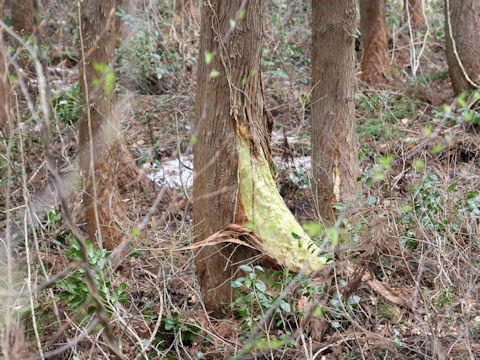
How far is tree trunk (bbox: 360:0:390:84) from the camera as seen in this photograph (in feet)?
31.2

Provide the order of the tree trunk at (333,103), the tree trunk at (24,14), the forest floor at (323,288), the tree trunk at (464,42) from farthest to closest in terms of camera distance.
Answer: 1. the tree trunk at (24,14)
2. the tree trunk at (464,42)
3. the tree trunk at (333,103)
4. the forest floor at (323,288)

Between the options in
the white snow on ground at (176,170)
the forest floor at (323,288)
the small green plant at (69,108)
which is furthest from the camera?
the small green plant at (69,108)

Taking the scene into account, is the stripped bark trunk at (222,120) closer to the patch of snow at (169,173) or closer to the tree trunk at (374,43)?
the patch of snow at (169,173)

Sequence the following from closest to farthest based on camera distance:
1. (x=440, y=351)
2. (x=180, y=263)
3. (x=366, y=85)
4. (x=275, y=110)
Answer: (x=440, y=351) < (x=180, y=263) < (x=275, y=110) < (x=366, y=85)

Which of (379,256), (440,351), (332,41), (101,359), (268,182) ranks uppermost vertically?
(332,41)

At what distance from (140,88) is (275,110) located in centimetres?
219

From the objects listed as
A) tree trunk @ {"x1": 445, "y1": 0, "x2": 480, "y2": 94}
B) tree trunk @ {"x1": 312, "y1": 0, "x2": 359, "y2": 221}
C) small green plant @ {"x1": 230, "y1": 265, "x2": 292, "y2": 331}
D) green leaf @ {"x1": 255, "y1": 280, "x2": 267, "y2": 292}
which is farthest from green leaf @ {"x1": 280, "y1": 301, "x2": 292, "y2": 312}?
tree trunk @ {"x1": 445, "y1": 0, "x2": 480, "y2": 94}

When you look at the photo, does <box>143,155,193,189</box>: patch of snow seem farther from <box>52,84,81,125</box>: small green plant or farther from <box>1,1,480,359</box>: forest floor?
<box>52,84,81,125</box>: small green plant

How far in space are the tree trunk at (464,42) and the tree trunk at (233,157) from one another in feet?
14.6

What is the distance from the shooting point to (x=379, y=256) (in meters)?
4.53

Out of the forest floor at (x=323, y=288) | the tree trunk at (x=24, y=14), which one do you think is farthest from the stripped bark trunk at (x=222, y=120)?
the tree trunk at (x=24, y=14)

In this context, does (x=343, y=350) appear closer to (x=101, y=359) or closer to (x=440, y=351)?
(x=440, y=351)

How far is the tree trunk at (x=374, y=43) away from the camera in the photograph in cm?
951

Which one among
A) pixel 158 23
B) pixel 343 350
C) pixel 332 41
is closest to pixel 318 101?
pixel 332 41
